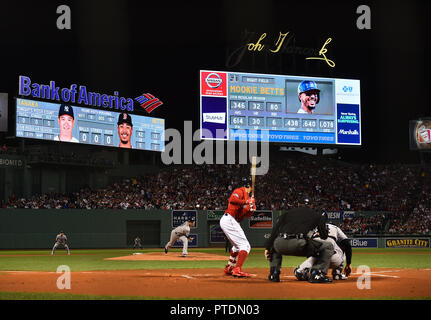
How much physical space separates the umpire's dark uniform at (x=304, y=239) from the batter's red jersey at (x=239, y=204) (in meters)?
1.81

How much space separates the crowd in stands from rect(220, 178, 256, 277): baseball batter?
91.3 feet

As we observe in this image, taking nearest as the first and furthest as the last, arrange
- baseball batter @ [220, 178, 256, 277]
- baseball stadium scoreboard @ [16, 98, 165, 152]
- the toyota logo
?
baseball batter @ [220, 178, 256, 277], baseball stadium scoreboard @ [16, 98, 165, 152], the toyota logo

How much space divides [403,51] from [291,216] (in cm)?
3698

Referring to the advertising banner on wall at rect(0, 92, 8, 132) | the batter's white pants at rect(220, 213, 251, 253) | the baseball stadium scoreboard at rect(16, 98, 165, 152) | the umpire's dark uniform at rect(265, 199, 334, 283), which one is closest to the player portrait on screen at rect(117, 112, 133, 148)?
the baseball stadium scoreboard at rect(16, 98, 165, 152)

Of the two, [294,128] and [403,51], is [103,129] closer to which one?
[294,128]

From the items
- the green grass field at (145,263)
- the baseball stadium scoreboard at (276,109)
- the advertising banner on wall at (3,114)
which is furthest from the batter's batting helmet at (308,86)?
the advertising banner on wall at (3,114)

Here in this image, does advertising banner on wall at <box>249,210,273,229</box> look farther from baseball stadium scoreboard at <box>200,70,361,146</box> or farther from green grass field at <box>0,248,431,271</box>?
green grass field at <box>0,248,431,271</box>

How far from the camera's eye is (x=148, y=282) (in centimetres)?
1264

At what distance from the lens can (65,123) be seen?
140ft

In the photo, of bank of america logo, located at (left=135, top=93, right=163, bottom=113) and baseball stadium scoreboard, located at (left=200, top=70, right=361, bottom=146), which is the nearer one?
baseball stadium scoreboard, located at (left=200, top=70, right=361, bottom=146)

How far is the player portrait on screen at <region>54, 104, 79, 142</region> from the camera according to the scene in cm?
4228

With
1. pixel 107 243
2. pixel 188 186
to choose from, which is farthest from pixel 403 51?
pixel 107 243

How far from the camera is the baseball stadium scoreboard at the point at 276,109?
144ft

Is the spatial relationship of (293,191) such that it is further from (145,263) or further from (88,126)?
(145,263)
